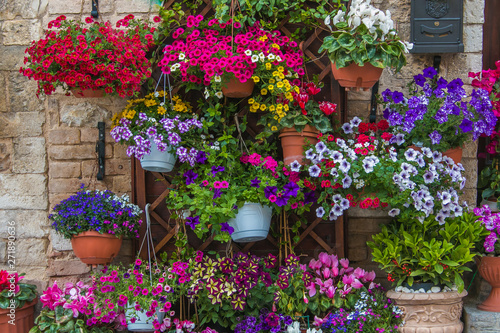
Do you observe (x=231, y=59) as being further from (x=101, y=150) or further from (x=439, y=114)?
(x=439, y=114)

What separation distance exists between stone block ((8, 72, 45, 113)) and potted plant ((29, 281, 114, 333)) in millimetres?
1258

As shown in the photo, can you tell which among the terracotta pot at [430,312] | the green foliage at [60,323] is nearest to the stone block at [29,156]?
the green foliage at [60,323]

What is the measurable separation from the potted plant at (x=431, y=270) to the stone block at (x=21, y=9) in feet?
9.26

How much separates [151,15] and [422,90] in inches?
75.4

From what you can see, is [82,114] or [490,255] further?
[82,114]

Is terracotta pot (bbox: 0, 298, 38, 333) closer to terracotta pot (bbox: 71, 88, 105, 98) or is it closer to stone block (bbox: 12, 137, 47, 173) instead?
stone block (bbox: 12, 137, 47, 173)

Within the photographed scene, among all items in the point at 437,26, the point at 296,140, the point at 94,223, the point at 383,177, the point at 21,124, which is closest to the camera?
the point at 383,177

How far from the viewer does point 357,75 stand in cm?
364

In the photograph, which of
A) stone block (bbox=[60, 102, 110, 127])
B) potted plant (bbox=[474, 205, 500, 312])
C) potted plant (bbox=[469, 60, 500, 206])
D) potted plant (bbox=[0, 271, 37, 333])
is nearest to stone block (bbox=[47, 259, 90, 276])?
potted plant (bbox=[0, 271, 37, 333])

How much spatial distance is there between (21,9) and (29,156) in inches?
40.7

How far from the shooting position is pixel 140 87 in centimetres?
405

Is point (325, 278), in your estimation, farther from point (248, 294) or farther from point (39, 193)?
point (39, 193)

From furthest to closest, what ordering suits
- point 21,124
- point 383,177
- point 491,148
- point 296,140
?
point 21,124
point 491,148
point 296,140
point 383,177

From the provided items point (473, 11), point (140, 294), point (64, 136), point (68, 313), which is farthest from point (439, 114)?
point (68, 313)
